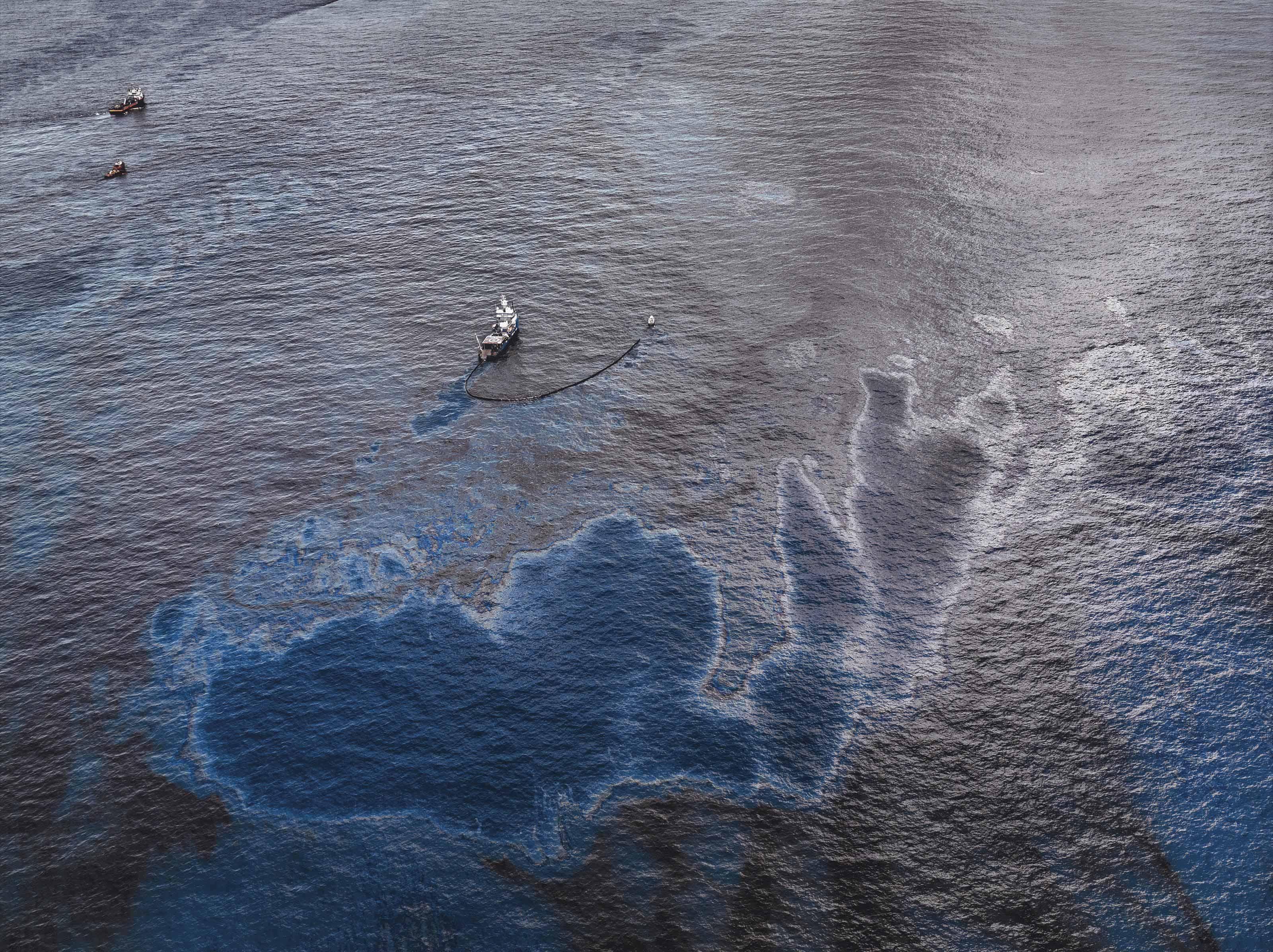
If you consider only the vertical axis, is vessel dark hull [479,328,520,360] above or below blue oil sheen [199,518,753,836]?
above

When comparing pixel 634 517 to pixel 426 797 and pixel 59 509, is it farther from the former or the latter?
pixel 59 509

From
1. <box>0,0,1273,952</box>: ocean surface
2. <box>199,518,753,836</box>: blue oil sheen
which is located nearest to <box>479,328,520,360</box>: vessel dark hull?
<box>0,0,1273,952</box>: ocean surface

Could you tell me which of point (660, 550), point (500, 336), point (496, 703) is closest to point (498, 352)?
point (500, 336)

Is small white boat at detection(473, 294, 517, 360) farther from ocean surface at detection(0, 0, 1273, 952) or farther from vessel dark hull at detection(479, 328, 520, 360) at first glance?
ocean surface at detection(0, 0, 1273, 952)

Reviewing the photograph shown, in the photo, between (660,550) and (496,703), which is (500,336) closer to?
(660,550)

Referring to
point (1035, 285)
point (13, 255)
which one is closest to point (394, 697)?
point (1035, 285)

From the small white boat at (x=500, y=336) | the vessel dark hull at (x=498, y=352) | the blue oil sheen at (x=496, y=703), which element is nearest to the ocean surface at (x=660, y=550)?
the blue oil sheen at (x=496, y=703)

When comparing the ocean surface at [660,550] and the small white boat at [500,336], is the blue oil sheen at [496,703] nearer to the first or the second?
the ocean surface at [660,550]

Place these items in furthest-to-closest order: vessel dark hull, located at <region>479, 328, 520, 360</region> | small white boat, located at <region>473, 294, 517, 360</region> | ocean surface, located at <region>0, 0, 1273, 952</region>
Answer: vessel dark hull, located at <region>479, 328, 520, 360</region> < small white boat, located at <region>473, 294, 517, 360</region> < ocean surface, located at <region>0, 0, 1273, 952</region>
